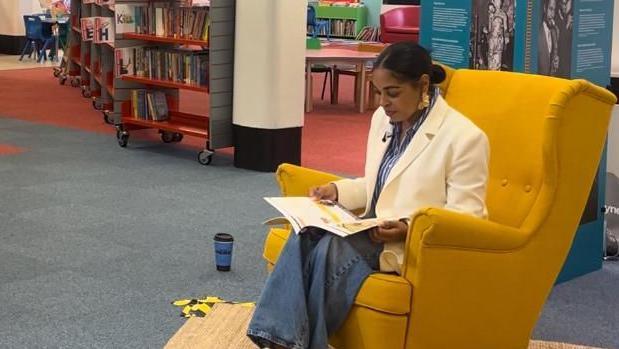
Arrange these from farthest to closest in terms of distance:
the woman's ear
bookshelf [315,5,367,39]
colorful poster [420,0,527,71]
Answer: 1. bookshelf [315,5,367,39]
2. colorful poster [420,0,527,71]
3. the woman's ear

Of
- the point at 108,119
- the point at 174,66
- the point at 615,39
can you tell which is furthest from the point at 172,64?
the point at 615,39

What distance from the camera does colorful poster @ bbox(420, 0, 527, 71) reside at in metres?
4.23

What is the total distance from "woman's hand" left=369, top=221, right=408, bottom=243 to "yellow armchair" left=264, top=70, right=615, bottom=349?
87 mm

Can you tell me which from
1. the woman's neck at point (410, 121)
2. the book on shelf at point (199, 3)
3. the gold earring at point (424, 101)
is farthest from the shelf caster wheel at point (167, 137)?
the gold earring at point (424, 101)

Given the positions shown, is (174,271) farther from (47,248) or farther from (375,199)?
(375,199)

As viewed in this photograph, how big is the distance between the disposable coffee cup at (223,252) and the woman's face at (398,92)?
62.2 inches

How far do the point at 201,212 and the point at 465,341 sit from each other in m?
2.91

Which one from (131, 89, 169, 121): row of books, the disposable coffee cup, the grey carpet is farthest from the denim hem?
(131, 89, 169, 121): row of books

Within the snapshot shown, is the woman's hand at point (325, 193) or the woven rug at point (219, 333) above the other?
the woman's hand at point (325, 193)

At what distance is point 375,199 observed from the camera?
11.1 ft

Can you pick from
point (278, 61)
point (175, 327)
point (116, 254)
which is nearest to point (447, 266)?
point (175, 327)

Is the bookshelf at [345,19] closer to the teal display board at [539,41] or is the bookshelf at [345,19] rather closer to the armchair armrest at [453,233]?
the teal display board at [539,41]

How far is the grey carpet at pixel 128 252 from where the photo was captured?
12.7ft

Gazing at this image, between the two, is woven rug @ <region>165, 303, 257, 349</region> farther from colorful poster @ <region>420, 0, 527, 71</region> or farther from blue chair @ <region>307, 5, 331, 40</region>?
blue chair @ <region>307, 5, 331, 40</region>
